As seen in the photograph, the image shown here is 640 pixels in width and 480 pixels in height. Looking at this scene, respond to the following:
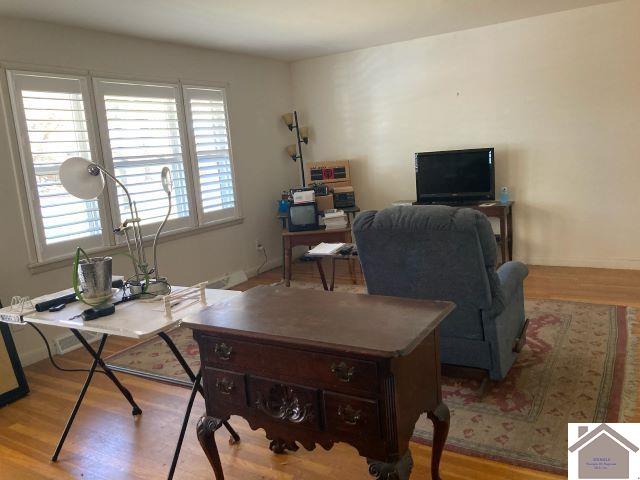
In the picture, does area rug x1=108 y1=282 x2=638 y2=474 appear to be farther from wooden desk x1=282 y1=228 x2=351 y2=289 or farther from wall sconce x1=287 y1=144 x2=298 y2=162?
wall sconce x1=287 y1=144 x2=298 y2=162

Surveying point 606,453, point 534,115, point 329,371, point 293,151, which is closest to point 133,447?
point 329,371

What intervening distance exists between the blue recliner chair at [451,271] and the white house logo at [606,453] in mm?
753

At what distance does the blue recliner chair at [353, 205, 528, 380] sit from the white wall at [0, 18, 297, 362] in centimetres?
250

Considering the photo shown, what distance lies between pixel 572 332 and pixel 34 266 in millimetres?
3778

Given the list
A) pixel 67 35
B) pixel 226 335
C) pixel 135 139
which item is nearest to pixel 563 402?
pixel 226 335

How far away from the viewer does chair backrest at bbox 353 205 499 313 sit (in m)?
2.37

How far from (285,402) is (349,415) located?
239 mm

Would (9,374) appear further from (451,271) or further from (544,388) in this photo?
(544,388)

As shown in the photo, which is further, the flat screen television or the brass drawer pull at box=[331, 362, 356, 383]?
the flat screen television

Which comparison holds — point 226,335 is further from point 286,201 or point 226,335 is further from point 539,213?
point 539,213

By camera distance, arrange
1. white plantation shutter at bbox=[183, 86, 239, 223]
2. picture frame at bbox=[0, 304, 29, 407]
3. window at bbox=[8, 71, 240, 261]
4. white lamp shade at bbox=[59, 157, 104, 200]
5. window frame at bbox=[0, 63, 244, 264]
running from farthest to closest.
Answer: white plantation shutter at bbox=[183, 86, 239, 223] < window at bbox=[8, 71, 240, 261] < window frame at bbox=[0, 63, 244, 264] < picture frame at bbox=[0, 304, 29, 407] < white lamp shade at bbox=[59, 157, 104, 200]

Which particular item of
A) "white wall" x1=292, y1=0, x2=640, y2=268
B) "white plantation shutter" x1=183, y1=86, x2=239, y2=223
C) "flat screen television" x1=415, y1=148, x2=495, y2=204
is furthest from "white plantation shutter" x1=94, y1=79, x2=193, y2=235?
"flat screen television" x1=415, y1=148, x2=495, y2=204

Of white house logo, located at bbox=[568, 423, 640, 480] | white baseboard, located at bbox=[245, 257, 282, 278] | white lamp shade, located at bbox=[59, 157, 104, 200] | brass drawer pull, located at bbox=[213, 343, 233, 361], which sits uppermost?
white lamp shade, located at bbox=[59, 157, 104, 200]

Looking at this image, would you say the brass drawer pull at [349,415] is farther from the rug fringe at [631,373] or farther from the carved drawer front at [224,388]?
the rug fringe at [631,373]
